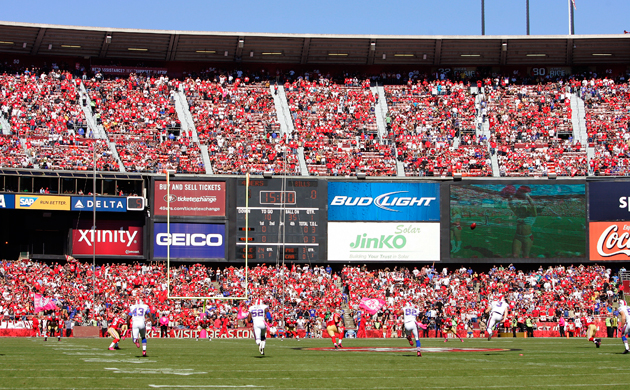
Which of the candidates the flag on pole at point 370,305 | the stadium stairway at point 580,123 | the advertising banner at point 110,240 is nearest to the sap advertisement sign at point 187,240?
the advertising banner at point 110,240

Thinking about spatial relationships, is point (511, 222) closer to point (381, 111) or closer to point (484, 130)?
point (484, 130)

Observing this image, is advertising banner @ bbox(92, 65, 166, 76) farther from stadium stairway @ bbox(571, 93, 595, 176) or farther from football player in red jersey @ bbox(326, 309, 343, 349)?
football player in red jersey @ bbox(326, 309, 343, 349)

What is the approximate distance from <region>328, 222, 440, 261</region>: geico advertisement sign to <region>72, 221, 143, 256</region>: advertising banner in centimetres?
951

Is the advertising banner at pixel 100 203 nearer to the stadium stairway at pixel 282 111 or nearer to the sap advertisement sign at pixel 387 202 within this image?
the stadium stairway at pixel 282 111

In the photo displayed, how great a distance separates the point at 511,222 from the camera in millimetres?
35906

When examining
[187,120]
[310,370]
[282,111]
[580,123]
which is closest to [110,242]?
[187,120]

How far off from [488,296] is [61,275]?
771 inches

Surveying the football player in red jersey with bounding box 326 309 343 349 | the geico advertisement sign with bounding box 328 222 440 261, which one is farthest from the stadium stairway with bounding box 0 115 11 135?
the football player in red jersey with bounding box 326 309 343 349

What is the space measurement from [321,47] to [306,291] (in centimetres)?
1547

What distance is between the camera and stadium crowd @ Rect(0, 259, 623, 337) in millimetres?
31422

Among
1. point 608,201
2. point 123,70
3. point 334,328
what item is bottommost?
point 334,328

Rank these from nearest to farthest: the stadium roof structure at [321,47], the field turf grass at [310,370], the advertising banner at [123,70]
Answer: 1. the field turf grass at [310,370]
2. the stadium roof structure at [321,47]
3. the advertising banner at [123,70]

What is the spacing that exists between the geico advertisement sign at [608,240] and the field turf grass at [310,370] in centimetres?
1902

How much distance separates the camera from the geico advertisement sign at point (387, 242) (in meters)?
35.7
